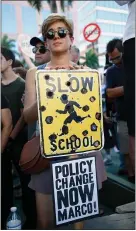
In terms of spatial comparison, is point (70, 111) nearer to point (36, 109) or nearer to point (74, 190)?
point (36, 109)

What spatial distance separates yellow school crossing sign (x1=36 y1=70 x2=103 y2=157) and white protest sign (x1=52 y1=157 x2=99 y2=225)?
7 centimetres

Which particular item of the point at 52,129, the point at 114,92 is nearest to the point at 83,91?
the point at 52,129

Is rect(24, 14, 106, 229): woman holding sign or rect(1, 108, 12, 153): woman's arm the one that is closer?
rect(24, 14, 106, 229): woman holding sign

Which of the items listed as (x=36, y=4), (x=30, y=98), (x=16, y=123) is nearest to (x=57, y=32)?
(x=30, y=98)

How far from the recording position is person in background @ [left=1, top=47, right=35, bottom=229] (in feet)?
6.70

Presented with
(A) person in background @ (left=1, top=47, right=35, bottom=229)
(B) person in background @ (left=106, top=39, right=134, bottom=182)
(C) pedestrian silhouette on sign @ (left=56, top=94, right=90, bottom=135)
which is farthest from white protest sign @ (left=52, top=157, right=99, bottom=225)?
(B) person in background @ (left=106, top=39, right=134, bottom=182)

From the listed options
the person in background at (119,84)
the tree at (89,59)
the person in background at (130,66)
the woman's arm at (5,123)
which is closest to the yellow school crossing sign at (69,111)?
the person in background at (130,66)

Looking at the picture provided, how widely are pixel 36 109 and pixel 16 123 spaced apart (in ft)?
2.82

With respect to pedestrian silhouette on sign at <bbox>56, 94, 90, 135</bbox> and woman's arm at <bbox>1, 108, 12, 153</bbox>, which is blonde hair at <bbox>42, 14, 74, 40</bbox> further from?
woman's arm at <bbox>1, 108, 12, 153</bbox>

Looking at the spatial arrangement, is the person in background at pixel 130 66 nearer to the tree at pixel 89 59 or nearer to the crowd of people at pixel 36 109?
the crowd of people at pixel 36 109

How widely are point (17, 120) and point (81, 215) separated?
113cm

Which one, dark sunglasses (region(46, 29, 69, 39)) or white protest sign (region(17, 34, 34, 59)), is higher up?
white protest sign (region(17, 34, 34, 59))

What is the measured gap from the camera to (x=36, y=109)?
1.31 meters

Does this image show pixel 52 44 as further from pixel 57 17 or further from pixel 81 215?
pixel 81 215
